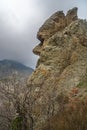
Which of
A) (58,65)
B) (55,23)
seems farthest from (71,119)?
(55,23)

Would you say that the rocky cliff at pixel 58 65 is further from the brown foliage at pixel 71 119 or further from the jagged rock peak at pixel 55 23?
the brown foliage at pixel 71 119

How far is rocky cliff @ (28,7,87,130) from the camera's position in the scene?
1998 inches

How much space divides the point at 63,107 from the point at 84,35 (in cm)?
1614

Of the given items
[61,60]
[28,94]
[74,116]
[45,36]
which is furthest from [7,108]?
[45,36]

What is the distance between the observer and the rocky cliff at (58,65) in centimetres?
5075

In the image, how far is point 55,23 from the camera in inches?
2714

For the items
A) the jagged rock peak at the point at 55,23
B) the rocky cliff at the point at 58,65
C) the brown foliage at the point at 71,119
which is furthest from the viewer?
the jagged rock peak at the point at 55,23

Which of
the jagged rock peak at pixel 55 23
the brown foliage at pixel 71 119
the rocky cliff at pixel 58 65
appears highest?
the jagged rock peak at pixel 55 23

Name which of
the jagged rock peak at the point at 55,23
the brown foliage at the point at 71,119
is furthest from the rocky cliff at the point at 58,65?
the brown foliage at the point at 71,119

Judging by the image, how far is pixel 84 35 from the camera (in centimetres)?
6178

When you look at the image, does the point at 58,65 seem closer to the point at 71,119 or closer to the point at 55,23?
the point at 55,23

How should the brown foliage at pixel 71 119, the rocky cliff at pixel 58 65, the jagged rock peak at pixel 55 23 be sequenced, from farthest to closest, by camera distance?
1. the jagged rock peak at pixel 55 23
2. the rocky cliff at pixel 58 65
3. the brown foliage at pixel 71 119

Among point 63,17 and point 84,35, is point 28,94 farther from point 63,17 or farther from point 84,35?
point 63,17

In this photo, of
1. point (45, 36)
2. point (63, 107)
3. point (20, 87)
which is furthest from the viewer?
point (45, 36)
